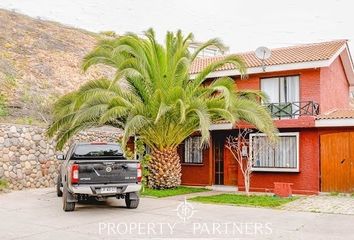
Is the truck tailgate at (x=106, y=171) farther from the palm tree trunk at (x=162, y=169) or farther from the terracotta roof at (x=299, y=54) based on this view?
the terracotta roof at (x=299, y=54)

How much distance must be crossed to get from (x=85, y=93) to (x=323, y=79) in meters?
10.3

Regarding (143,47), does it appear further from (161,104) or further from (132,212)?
(132,212)

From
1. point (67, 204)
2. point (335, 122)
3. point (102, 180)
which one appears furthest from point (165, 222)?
point (335, 122)

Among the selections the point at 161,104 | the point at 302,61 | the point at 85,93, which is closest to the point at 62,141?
the point at 85,93

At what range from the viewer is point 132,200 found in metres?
13.0

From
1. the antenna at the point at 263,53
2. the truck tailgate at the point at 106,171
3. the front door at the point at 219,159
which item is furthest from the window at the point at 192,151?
the truck tailgate at the point at 106,171

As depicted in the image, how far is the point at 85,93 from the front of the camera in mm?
16453

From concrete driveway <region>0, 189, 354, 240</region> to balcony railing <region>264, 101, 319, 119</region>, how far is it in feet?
20.9

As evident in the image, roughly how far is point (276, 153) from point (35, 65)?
66.4ft

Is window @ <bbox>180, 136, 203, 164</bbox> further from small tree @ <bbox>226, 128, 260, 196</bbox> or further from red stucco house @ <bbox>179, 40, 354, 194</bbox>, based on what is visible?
small tree @ <bbox>226, 128, 260, 196</bbox>

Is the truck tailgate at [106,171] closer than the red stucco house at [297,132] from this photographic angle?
Yes

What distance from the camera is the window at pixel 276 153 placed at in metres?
17.6

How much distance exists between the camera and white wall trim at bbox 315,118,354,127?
1619 cm

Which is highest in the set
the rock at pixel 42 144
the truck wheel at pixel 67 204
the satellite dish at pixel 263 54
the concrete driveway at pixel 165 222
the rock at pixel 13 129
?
the satellite dish at pixel 263 54
